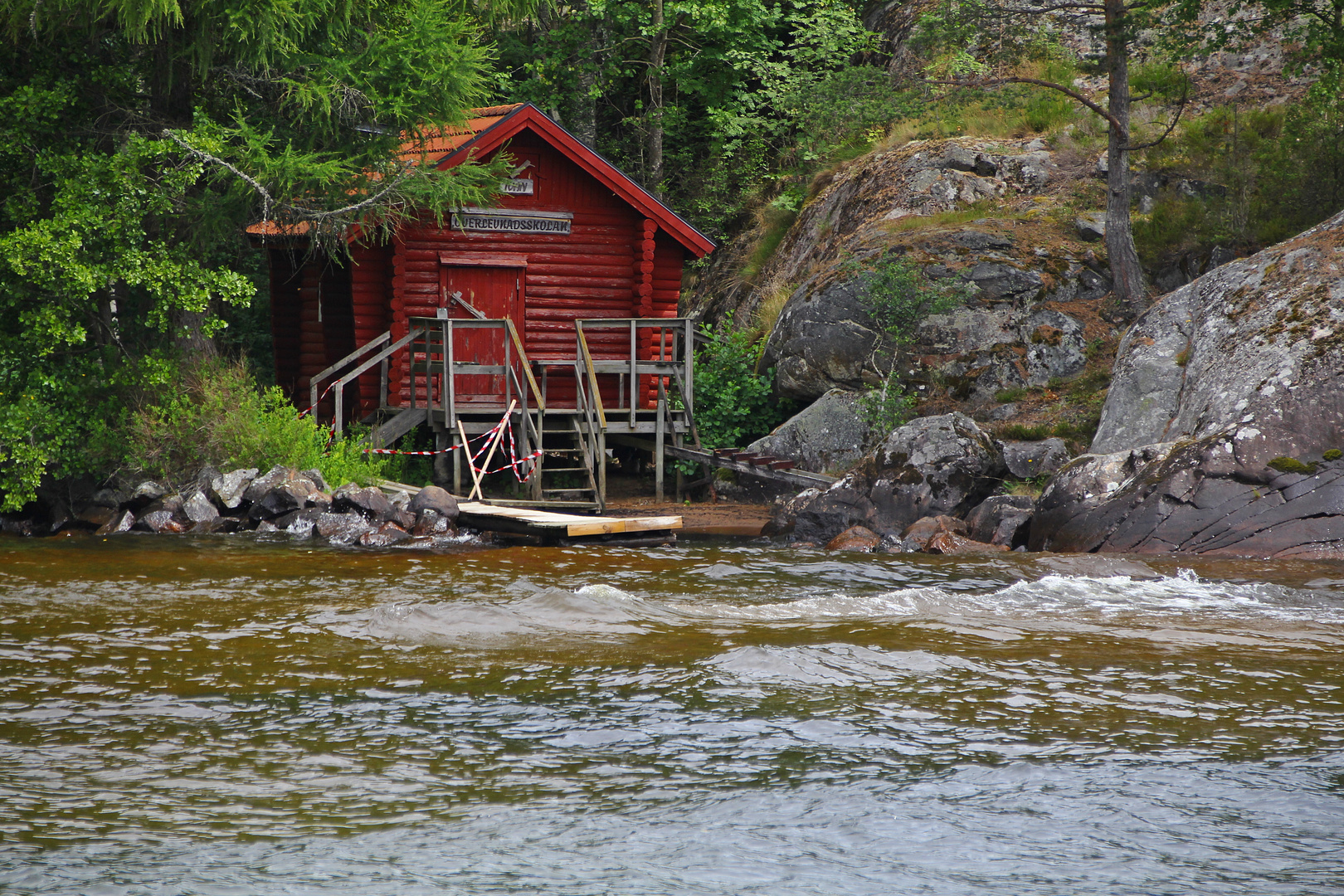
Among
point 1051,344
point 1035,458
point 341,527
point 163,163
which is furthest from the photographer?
point 1051,344

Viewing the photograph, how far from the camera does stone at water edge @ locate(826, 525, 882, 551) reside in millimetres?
12625

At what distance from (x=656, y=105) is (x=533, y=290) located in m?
8.69

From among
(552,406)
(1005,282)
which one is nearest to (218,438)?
(552,406)

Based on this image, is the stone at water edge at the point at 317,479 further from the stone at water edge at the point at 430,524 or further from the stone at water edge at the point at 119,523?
the stone at water edge at the point at 119,523

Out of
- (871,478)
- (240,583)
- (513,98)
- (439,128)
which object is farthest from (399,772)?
(513,98)

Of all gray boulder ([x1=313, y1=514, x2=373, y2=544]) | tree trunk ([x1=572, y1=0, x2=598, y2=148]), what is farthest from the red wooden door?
tree trunk ([x1=572, y1=0, x2=598, y2=148])

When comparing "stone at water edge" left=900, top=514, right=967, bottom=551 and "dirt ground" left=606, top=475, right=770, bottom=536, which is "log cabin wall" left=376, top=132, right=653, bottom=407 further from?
"stone at water edge" left=900, top=514, right=967, bottom=551

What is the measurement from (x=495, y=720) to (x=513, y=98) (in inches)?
835

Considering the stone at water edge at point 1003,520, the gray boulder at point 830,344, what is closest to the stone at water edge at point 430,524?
the stone at water edge at point 1003,520

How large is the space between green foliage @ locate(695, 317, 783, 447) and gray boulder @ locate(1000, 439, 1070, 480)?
507 centimetres

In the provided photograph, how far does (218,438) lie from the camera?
47.1 feet

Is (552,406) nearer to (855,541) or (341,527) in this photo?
(341,527)

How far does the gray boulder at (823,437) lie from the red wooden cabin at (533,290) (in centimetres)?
163

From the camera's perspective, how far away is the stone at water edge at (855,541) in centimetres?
1262
